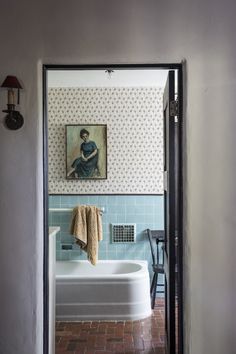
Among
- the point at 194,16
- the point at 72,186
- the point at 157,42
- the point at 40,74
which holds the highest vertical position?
the point at 194,16

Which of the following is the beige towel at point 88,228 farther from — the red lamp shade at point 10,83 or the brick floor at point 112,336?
the red lamp shade at point 10,83

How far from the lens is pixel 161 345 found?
9.93ft

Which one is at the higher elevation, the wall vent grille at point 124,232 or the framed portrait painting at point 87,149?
the framed portrait painting at point 87,149

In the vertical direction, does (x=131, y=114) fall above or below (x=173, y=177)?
above

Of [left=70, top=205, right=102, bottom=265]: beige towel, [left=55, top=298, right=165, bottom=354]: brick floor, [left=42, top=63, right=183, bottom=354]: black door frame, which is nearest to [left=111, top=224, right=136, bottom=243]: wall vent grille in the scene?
[left=70, top=205, right=102, bottom=265]: beige towel

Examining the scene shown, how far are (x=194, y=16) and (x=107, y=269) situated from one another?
303cm

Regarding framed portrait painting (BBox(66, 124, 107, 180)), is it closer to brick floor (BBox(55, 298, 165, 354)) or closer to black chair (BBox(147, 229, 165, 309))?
black chair (BBox(147, 229, 165, 309))

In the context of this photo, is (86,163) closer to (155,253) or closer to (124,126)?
(124,126)

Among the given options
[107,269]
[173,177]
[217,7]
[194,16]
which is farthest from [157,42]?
[107,269]

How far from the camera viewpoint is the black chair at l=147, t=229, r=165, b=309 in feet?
12.8

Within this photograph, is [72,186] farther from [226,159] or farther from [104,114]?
[226,159]

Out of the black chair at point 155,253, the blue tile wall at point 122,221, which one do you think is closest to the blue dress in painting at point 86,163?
the blue tile wall at point 122,221

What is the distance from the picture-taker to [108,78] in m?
3.94

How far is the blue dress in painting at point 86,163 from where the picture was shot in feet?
14.0
